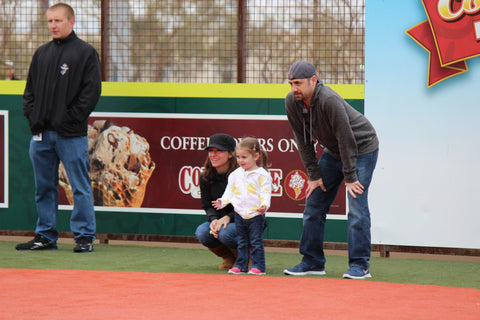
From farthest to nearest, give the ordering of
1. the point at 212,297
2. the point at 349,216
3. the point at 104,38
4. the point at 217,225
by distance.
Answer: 1. the point at 104,38
2. the point at 217,225
3. the point at 349,216
4. the point at 212,297

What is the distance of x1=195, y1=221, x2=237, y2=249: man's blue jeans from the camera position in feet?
20.1

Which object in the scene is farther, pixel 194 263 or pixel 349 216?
pixel 194 263

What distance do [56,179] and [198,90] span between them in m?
1.62

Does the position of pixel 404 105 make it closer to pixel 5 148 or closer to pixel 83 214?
pixel 83 214

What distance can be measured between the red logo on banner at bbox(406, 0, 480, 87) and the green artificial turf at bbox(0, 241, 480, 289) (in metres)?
1.69

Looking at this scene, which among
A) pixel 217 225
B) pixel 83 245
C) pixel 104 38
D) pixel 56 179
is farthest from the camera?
pixel 104 38

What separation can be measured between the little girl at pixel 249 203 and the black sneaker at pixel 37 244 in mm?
2107

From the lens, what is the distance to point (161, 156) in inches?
313

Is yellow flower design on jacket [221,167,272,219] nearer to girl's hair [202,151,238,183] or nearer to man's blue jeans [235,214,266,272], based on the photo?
man's blue jeans [235,214,266,272]

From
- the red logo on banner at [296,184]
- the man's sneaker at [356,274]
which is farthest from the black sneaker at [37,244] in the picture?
the man's sneaker at [356,274]

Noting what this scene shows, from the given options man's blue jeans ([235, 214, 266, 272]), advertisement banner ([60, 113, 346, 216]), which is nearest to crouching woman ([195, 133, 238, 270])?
man's blue jeans ([235, 214, 266, 272])

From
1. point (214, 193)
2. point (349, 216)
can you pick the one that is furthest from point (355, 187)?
point (214, 193)

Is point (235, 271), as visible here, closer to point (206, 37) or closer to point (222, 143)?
point (222, 143)

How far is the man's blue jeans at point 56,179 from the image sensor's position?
719cm
